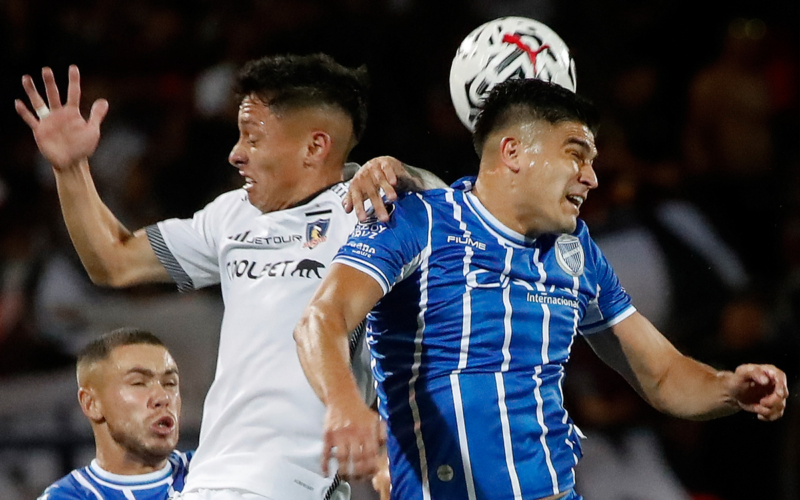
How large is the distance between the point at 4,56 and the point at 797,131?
5293 mm

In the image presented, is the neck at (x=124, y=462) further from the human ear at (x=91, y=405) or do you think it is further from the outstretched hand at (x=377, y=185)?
the outstretched hand at (x=377, y=185)

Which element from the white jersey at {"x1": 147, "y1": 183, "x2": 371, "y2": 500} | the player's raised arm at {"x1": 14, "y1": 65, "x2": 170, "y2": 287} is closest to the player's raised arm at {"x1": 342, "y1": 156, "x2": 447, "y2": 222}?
the white jersey at {"x1": 147, "y1": 183, "x2": 371, "y2": 500}

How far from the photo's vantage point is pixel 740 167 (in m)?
7.19

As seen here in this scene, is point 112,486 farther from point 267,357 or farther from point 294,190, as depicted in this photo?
point 294,190

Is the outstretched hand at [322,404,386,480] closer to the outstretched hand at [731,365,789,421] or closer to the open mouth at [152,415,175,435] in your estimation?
the outstretched hand at [731,365,789,421]

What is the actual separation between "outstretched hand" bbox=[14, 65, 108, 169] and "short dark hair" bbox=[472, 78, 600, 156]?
1289 millimetres

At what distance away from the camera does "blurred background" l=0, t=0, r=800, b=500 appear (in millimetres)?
6203

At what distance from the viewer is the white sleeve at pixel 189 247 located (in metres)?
3.77

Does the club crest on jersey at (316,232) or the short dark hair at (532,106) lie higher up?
the short dark hair at (532,106)

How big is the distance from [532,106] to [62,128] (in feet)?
5.07

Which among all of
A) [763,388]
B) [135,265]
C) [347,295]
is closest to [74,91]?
[135,265]

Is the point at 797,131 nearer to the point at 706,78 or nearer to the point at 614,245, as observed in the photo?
the point at 706,78

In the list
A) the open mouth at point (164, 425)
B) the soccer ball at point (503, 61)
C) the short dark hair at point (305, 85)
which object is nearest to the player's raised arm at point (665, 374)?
the soccer ball at point (503, 61)

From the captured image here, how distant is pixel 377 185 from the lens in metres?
3.15
